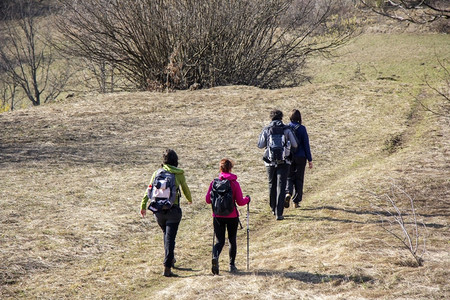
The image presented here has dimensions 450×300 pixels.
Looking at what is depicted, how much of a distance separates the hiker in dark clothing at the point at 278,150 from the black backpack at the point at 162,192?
8.44 ft

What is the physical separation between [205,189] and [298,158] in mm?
3026

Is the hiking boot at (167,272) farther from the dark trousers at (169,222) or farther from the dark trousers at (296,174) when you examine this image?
the dark trousers at (296,174)

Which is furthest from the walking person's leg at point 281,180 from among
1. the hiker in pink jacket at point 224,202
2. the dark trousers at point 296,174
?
the hiker in pink jacket at point 224,202

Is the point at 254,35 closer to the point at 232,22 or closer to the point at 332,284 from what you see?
the point at 232,22

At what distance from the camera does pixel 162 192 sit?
23.6 ft

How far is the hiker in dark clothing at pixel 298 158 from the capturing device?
1010 cm

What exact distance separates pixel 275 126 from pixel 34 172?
7243mm

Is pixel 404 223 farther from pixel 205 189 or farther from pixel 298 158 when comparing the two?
pixel 205 189

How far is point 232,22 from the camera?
25.3 m

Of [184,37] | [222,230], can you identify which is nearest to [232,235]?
[222,230]

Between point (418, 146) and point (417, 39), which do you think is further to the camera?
point (417, 39)

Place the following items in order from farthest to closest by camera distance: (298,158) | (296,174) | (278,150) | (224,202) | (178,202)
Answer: (296,174)
(298,158)
(278,150)
(178,202)
(224,202)

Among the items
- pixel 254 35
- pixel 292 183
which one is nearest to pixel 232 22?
pixel 254 35

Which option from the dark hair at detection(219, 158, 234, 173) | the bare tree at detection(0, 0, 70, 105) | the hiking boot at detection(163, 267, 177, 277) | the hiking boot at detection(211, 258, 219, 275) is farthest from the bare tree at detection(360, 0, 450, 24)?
the bare tree at detection(0, 0, 70, 105)
